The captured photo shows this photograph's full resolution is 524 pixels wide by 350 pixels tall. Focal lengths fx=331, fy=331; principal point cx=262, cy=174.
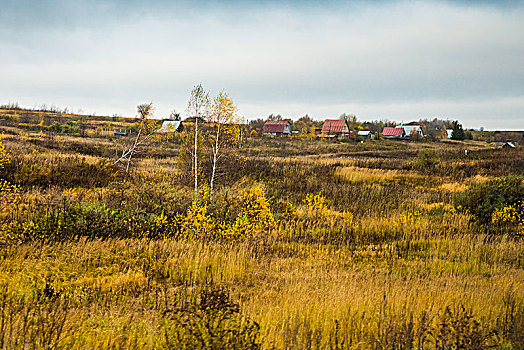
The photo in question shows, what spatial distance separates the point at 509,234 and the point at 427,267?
520 centimetres

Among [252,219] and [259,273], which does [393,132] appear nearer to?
[252,219]

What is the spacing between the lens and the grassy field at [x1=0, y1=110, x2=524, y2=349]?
3775mm

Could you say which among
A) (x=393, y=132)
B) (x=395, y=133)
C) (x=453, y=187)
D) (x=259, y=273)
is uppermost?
(x=393, y=132)

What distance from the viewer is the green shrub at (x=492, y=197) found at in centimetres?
1234

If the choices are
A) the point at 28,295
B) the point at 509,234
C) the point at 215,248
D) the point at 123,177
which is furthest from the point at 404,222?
the point at 123,177

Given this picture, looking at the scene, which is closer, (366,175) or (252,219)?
(252,219)

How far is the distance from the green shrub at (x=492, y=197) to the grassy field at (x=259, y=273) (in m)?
0.05

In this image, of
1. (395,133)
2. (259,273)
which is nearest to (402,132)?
(395,133)

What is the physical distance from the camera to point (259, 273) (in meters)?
6.41

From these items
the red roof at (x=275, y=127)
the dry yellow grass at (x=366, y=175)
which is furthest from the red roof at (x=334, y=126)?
the dry yellow grass at (x=366, y=175)

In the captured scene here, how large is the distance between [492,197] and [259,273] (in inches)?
429

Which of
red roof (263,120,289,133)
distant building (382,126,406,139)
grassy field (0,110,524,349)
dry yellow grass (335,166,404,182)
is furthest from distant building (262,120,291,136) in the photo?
grassy field (0,110,524,349)

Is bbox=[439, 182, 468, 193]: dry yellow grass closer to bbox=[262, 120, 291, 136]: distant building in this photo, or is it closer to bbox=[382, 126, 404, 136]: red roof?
bbox=[262, 120, 291, 136]: distant building

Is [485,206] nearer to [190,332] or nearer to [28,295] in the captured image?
[190,332]
